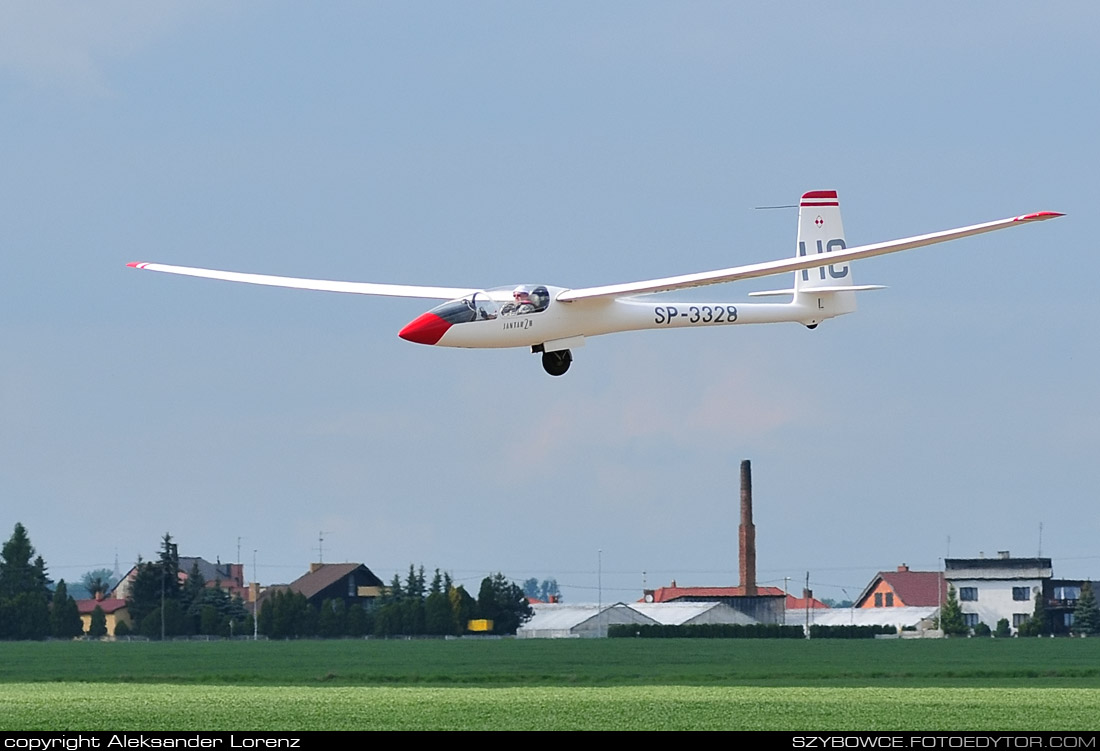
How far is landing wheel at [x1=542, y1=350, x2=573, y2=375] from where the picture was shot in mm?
28406

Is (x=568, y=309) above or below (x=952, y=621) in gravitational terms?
above

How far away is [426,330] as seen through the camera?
2728 centimetres

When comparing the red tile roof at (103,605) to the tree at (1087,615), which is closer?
the red tile roof at (103,605)

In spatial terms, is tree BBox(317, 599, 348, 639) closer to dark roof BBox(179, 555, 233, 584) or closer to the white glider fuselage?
dark roof BBox(179, 555, 233, 584)

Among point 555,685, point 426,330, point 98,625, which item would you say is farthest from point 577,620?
point 426,330

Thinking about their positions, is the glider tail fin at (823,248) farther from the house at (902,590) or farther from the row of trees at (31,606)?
the house at (902,590)

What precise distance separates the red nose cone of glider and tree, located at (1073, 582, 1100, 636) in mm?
109268

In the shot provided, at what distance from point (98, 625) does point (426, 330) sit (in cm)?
9729

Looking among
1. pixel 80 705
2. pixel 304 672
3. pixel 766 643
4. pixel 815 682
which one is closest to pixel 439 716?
pixel 80 705

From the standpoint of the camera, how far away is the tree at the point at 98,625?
4641 inches

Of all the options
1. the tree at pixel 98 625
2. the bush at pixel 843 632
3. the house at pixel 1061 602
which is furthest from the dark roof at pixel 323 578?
the house at pixel 1061 602

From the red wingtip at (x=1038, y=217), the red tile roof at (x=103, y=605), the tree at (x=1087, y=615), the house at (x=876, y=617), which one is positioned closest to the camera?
the red wingtip at (x=1038, y=217)

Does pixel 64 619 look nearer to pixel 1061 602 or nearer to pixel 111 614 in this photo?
pixel 111 614

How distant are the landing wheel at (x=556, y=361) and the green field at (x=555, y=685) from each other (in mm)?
9012
